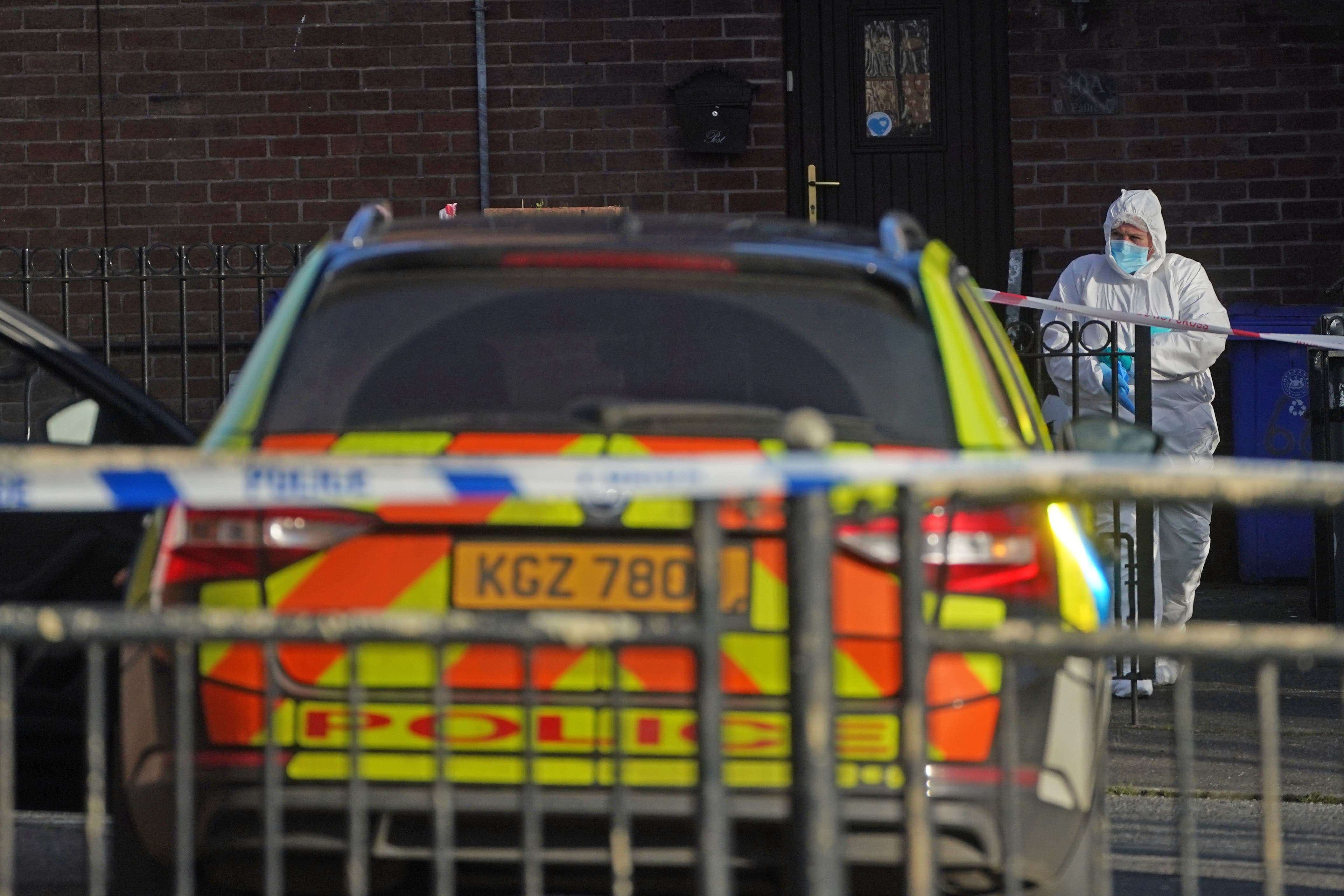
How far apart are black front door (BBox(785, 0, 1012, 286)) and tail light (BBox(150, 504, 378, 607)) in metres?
7.90

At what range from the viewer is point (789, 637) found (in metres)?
2.20

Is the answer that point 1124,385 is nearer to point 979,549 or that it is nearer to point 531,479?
point 979,549

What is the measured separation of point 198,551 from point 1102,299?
220 inches

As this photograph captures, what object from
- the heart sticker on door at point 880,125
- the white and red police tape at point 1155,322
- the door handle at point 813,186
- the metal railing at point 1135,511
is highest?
the heart sticker on door at point 880,125

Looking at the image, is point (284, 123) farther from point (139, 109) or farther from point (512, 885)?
point (512, 885)

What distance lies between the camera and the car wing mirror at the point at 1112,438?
390 cm

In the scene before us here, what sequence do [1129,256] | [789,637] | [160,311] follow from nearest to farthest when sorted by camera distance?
[789,637] → [1129,256] → [160,311]

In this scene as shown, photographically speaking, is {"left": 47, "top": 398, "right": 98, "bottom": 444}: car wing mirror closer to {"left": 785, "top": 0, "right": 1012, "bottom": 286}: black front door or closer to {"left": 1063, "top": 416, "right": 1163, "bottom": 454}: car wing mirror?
{"left": 1063, "top": 416, "right": 1163, "bottom": 454}: car wing mirror

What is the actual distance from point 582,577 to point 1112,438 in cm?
154

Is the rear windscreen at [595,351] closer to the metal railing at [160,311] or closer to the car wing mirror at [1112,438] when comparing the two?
the car wing mirror at [1112,438]

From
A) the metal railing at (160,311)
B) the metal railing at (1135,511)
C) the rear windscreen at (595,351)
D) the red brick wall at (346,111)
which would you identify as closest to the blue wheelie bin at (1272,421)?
the metal railing at (1135,511)

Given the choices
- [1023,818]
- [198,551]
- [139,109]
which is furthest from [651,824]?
[139,109]

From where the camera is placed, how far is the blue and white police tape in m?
2.25

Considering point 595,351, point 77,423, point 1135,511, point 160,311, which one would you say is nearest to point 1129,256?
point 1135,511
